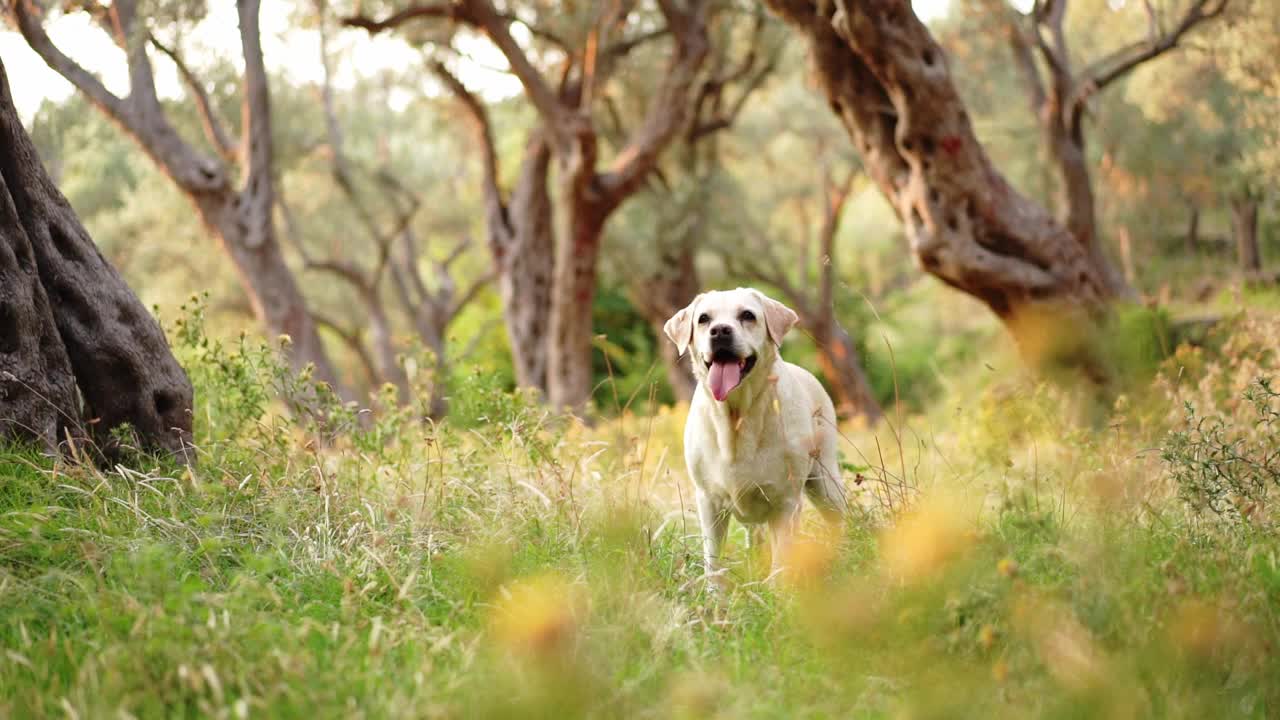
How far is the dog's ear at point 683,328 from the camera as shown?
17.8 ft

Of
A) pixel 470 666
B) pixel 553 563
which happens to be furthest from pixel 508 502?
pixel 470 666

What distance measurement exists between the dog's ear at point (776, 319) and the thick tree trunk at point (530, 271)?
1082cm

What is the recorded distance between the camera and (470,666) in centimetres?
365

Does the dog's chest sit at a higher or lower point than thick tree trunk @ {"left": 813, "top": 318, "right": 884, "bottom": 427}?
higher

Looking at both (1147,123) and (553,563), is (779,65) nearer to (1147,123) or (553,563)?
(1147,123)

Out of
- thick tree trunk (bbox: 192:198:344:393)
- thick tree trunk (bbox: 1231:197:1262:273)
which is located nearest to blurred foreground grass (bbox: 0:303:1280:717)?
thick tree trunk (bbox: 192:198:344:393)

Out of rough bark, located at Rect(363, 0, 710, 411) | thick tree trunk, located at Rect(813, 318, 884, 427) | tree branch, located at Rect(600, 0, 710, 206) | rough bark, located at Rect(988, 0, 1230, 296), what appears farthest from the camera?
thick tree trunk, located at Rect(813, 318, 884, 427)

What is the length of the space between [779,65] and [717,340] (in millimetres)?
17308

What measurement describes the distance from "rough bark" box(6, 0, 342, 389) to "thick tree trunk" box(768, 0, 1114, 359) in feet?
21.4

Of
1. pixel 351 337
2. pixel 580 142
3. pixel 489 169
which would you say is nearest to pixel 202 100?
pixel 489 169

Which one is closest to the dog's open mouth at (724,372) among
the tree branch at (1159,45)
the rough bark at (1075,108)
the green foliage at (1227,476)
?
the green foliage at (1227,476)

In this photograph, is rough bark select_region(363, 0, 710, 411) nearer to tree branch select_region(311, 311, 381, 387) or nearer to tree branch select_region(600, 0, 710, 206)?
tree branch select_region(600, 0, 710, 206)

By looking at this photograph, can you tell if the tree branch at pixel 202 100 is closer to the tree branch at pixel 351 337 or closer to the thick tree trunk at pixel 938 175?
the thick tree trunk at pixel 938 175

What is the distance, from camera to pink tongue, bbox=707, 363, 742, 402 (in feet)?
16.5
